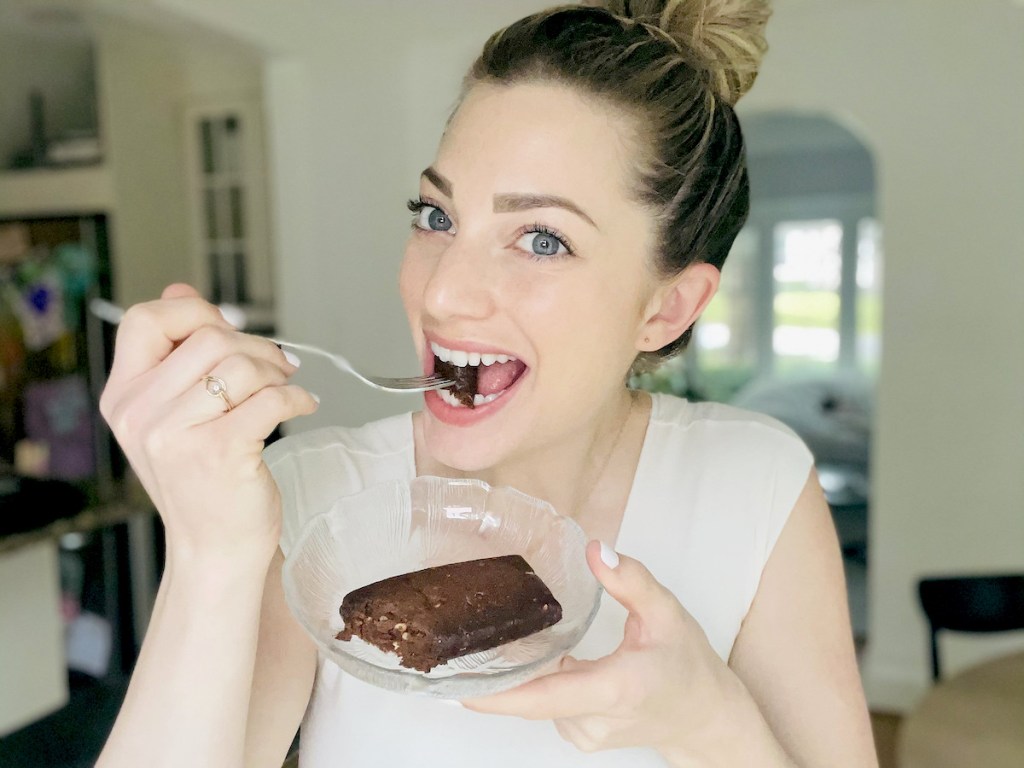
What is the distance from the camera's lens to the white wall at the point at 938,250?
94.7 inches

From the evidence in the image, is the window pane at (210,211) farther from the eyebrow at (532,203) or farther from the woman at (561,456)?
the eyebrow at (532,203)

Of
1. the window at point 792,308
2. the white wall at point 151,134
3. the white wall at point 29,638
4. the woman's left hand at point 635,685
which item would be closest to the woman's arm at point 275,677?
the woman's left hand at point 635,685

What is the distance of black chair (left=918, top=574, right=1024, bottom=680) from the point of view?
1954 millimetres

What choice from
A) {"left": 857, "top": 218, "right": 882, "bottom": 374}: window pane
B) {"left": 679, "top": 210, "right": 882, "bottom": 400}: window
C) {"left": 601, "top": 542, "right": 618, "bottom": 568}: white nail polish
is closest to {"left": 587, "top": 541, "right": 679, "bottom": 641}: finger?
{"left": 601, "top": 542, "right": 618, "bottom": 568}: white nail polish

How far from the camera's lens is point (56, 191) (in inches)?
121

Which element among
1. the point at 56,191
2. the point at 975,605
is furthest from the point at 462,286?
the point at 56,191

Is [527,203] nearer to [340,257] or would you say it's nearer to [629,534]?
[629,534]

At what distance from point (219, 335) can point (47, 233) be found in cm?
280

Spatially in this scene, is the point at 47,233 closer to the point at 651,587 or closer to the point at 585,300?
the point at 585,300

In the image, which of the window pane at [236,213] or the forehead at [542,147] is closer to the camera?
the forehead at [542,147]

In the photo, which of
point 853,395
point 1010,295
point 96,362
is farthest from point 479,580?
point 853,395

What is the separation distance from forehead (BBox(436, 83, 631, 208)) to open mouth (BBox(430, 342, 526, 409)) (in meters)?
0.14

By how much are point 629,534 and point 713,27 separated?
1.54 ft

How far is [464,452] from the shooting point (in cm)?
68
